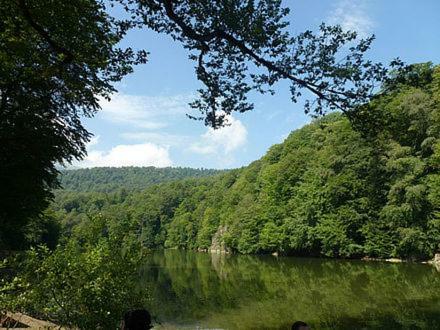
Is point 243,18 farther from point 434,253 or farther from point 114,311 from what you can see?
point 434,253

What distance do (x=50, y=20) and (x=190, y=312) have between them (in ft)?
55.6

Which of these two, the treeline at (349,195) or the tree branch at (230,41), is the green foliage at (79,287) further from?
the tree branch at (230,41)

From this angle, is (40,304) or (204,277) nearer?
(40,304)

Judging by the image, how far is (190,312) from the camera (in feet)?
72.0

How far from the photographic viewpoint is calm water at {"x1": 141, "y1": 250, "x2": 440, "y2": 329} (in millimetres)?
17781

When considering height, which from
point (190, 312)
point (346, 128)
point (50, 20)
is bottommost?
point (190, 312)

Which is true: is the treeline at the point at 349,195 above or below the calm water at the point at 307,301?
above

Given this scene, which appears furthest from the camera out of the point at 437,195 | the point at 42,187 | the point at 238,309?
the point at 437,195

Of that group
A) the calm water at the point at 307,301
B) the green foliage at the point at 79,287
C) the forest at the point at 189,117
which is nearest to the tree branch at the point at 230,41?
the forest at the point at 189,117

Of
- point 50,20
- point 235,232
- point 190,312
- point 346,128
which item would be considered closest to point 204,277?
point 190,312

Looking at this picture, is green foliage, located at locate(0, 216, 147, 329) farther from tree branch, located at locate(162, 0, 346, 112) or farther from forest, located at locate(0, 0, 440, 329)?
tree branch, located at locate(162, 0, 346, 112)

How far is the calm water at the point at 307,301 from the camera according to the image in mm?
17781

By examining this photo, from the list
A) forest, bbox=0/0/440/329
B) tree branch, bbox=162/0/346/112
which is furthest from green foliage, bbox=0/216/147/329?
tree branch, bbox=162/0/346/112

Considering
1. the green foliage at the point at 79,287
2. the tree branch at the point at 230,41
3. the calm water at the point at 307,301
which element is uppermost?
the tree branch at the point at 230,41
